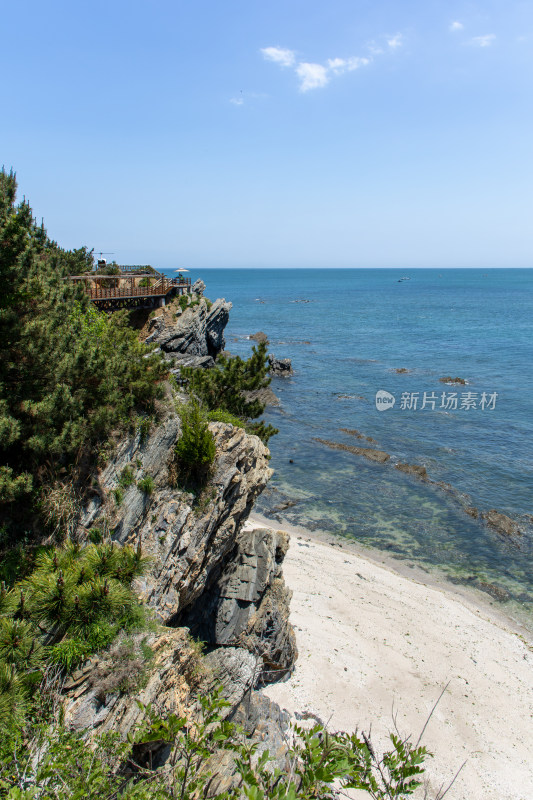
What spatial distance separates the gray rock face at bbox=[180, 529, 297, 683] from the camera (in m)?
15.6

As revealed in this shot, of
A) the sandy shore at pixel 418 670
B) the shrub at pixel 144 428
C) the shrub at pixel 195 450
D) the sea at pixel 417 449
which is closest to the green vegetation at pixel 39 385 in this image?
the shrub at pixel 144 428

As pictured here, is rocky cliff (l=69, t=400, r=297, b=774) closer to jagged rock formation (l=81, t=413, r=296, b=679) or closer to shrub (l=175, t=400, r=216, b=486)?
jagged rock formation (l=81, t=413, r=296, b=679)

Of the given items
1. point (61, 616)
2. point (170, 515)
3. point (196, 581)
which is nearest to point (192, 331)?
point (170, 515)

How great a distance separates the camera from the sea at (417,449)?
27.1 metres

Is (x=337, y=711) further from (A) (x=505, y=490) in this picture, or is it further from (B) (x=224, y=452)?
(A) (x=505, y=490)

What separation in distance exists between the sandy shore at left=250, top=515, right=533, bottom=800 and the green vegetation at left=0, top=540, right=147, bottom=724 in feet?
30.7

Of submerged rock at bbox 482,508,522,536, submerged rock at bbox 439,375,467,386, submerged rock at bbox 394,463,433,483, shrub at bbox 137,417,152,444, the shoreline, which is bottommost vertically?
the shoreline

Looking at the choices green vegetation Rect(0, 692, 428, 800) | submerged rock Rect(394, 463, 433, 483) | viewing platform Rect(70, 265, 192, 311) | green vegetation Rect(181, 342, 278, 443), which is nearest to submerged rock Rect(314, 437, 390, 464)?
submerged rock Rect(394, 463, 433, 483)

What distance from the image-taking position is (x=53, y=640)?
8836mm

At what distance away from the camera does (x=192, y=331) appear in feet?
168

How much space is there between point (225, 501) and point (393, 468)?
24.0 metres

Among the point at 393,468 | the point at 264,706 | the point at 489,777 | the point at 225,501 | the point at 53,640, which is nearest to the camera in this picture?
the point at 53,640

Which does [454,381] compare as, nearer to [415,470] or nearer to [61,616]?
[415,470]

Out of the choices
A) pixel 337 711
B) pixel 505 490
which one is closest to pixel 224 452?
pixel 337 711
